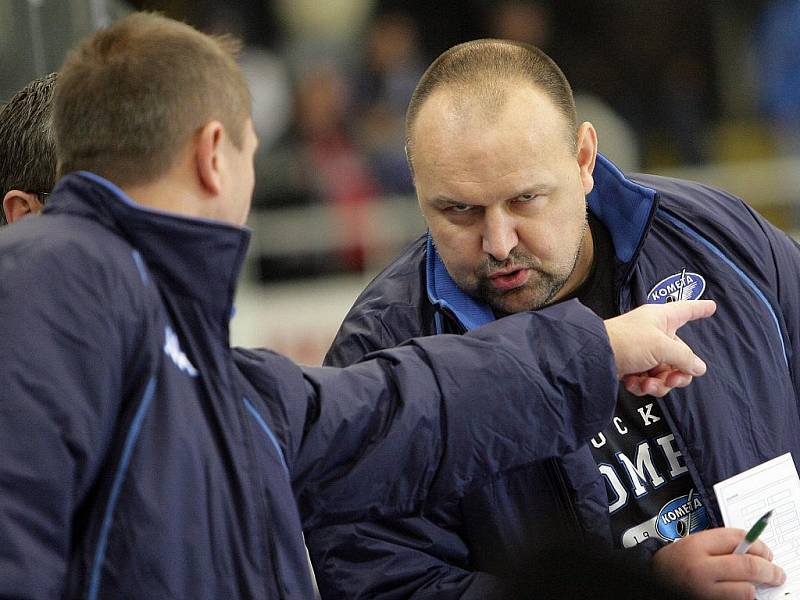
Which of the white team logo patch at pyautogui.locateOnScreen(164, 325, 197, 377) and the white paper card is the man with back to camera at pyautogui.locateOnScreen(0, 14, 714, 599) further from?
the white paper card

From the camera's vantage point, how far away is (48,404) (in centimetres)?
152

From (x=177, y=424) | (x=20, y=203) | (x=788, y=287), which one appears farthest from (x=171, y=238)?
(x=788, y=287)

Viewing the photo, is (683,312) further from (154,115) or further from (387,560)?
(154,115)

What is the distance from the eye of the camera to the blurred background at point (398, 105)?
758cm

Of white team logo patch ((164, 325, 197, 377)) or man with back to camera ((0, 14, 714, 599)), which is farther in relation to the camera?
white team logo patch ((164, 325, 197, 377))

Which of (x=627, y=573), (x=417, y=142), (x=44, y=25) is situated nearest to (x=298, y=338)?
(x=44, y=25)

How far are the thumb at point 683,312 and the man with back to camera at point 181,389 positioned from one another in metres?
0.08

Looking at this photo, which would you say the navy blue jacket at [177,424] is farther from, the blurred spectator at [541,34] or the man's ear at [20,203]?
the blurred spectator at [541,34]

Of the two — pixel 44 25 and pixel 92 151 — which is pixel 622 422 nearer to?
pixel 92 151

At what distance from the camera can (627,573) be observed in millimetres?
922

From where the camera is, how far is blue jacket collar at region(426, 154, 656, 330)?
8.32 feet

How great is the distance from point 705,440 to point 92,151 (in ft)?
4.40

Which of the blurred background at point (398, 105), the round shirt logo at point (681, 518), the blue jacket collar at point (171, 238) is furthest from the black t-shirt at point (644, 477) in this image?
the blurred background at point (398, 105)

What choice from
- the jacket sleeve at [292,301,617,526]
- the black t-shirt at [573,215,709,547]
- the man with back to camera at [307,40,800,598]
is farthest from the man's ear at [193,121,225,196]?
the black t-shirt at [573,215,709,547]
